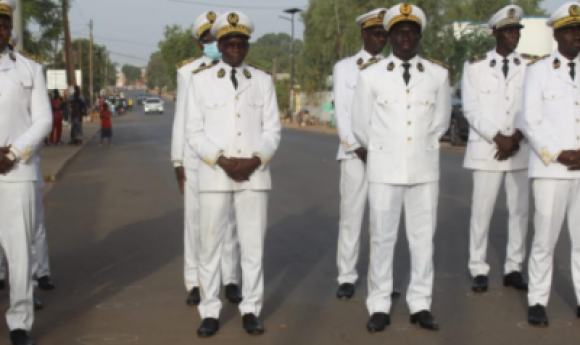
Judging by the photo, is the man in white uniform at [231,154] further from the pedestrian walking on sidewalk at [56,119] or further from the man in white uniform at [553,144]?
the pedestrian walking on sidewalk at [56,119]

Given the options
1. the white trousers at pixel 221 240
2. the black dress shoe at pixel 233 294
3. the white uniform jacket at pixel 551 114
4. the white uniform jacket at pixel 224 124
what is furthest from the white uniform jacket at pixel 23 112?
the white uniform jacket at pixel 551 114

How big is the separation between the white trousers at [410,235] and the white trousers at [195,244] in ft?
4.15

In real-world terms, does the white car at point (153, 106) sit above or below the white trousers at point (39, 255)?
below

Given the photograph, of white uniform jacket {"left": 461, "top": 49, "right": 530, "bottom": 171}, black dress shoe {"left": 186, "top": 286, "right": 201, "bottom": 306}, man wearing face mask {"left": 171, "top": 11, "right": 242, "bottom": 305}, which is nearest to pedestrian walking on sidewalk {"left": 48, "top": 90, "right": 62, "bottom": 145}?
man wearing face mask {"left": 171, "top": 11, "right": 242, "bottom": 305}

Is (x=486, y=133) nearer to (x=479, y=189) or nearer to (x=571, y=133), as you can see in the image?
(x=479, y=189)

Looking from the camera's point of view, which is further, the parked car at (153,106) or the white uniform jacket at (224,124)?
the parked car at (153,106)

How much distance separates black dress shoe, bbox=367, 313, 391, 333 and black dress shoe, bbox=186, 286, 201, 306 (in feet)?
5.11

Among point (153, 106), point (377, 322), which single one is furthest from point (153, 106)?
point (377, 322)

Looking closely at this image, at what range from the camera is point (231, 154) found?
233 inches

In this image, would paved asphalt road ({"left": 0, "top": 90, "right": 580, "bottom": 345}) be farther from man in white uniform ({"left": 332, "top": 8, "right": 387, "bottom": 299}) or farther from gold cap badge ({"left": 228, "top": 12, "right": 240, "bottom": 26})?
gold cap badge ({"left": 228, "top": 12, "right": 240, "bottom": 26})

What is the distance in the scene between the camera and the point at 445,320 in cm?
638

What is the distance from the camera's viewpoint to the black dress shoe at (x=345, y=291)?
711 centimetres

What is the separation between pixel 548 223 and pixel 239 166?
2.29 metres

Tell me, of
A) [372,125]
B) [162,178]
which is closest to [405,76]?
[372,125]
